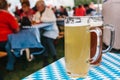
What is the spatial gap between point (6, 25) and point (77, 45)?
105 inches

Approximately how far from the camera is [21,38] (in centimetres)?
295

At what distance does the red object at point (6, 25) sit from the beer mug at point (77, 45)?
8.45 ft

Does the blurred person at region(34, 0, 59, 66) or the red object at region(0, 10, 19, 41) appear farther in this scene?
the blurred person at region(34, 0, 59, 66)

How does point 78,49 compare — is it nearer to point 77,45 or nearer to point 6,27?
point 77,45

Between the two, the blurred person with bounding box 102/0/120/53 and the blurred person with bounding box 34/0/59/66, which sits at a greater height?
the blurred person with bounding box 102/0/120/53

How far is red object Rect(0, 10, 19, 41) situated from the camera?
3061 millimetres

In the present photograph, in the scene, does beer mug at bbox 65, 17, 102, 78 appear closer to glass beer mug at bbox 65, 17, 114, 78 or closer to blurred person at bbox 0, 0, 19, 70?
glass beer mug at bbox 65, 17, 114, 78

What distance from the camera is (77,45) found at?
1.79ft

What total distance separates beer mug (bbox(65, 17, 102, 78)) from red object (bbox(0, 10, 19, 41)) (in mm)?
2577

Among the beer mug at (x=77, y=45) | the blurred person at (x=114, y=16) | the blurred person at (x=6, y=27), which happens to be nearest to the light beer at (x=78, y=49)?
the beer mug at (x=77, y=45)

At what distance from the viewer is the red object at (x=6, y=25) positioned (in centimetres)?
306

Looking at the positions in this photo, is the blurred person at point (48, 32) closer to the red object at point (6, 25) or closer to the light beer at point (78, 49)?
the red object at point (6, 25)

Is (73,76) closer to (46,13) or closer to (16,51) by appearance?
(16,51)

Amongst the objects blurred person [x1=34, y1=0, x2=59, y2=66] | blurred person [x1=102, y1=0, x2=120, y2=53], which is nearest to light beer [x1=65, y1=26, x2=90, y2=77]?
blurred person [x1=102, y1=0, x2=120, y2=53]
